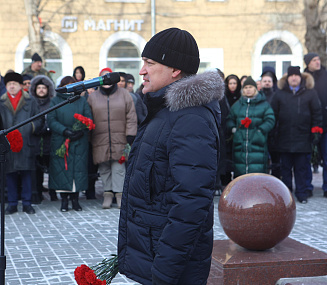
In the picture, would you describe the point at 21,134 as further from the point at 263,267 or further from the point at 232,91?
the point at 263,267

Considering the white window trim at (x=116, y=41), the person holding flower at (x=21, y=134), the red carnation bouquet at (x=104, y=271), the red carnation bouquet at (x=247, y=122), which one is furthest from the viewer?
the white window trim at (x=116, y=41)

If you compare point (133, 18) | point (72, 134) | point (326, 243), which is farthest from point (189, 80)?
point (133, 18)

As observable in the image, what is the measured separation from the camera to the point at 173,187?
10.3 ft

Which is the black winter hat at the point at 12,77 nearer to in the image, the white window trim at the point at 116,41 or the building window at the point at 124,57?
the white window trim at the point at 116,41

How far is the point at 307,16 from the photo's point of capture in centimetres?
1620

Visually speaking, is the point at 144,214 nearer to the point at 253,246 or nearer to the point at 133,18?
the point at 253,246

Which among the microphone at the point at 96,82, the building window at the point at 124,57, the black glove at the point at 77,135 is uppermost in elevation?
the building window at the point at 124,57

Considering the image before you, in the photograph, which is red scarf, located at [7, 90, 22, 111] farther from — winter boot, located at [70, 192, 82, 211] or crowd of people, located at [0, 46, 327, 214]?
winter boot, located at [70, 192, 82, 211]

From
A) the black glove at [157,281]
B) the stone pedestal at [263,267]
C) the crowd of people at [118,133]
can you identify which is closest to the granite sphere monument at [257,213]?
the stone pedestal at [263,267]

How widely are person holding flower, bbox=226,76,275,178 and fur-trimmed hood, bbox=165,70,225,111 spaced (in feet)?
24.2

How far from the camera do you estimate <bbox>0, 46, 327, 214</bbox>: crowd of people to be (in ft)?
32.1

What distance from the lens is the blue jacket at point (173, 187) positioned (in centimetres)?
303

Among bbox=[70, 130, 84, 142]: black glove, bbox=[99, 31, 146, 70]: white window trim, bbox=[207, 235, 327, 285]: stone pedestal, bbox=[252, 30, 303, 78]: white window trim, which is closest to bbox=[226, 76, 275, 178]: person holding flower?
bbox=[70, 130, 84, 142]: black glove

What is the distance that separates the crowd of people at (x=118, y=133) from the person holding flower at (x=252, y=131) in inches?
0.7
